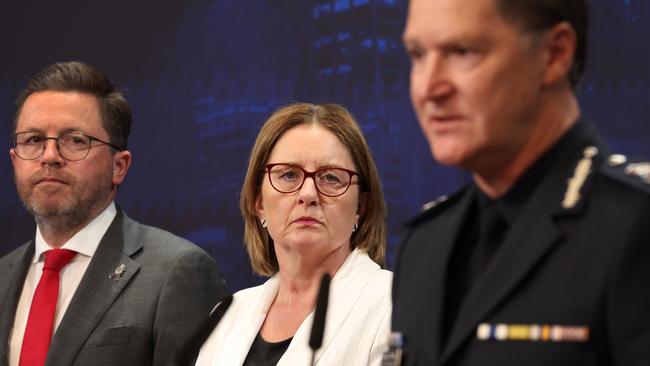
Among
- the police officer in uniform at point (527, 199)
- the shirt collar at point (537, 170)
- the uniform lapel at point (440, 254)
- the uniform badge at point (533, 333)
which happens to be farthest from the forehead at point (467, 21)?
the uniform badge at point (533, 333)

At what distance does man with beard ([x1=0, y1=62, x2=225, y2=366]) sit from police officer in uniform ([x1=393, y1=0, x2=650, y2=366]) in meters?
1.74

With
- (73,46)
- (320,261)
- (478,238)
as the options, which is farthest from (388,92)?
(478,238)

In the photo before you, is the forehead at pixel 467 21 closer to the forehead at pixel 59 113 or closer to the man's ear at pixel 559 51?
the man's ear at pixel 559 51

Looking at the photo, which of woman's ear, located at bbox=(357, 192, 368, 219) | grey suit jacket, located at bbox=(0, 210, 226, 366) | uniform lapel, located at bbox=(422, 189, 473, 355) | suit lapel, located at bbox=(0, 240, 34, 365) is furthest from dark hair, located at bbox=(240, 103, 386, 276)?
uniform lapel, located at bbox=(422, 189, 473, 355)

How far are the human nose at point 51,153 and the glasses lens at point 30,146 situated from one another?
0.02m

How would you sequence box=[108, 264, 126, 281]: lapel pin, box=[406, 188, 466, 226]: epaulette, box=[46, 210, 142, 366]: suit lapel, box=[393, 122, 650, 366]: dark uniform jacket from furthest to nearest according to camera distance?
1. box=[108, 264, 126, 281]: lapel pin
2. box=[46, 210, 142, 366]: suit lapel
3. box=[406, 188, 466, 226]: epaulette
4. box=[393, 122, 650, 366]: dark uniform jacket

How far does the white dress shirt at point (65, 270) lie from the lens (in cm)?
326

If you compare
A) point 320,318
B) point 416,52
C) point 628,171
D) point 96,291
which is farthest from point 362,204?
point 628,171

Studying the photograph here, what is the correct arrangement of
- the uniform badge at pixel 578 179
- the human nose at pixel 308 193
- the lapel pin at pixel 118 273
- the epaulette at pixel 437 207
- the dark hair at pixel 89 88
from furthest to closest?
1. the dark hair at pixel 89 88
2. the lapel pin at pixel 118 273
3. the human nose at pixel 308 193
4. the epaulette at pixel 437 207
5. the uniform badge at pixel 578 179

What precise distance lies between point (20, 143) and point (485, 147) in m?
2.33

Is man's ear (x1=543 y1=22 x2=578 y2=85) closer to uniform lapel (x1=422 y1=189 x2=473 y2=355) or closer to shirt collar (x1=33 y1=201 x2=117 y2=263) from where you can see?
uniform lapel (x1=422 y1=189 x2=473 y2=355)

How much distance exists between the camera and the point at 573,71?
1.48 meters

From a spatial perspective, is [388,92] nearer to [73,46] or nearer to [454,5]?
[73,46]

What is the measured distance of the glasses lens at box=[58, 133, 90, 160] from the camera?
11.1ft
